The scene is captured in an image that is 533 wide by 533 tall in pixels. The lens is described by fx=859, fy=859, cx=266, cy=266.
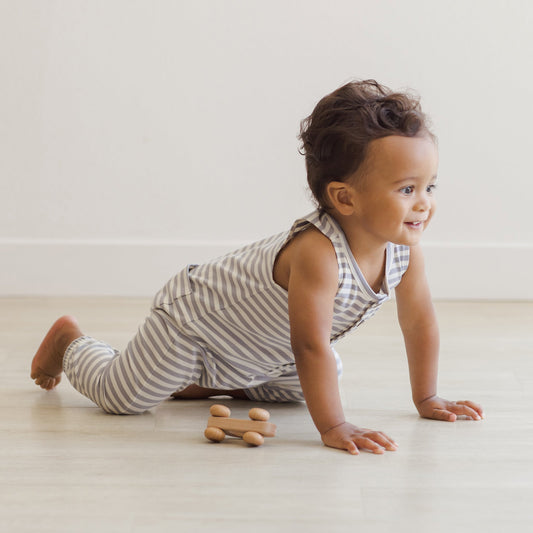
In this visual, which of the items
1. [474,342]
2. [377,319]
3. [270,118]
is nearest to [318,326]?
[474,342]

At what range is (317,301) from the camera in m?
1.00

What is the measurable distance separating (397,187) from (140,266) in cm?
109

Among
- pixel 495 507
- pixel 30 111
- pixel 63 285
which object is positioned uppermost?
pixel 30 111

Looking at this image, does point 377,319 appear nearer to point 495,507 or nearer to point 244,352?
point 244,352

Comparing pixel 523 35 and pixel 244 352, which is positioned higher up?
pixel 523 35

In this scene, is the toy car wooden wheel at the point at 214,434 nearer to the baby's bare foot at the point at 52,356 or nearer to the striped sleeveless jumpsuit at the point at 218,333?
the striped sleeveless jumpsuit at the point at 218,333

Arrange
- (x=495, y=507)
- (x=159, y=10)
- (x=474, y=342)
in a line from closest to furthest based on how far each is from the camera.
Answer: (x=495, y=507) → (x=474, y=342) → (x=159, y=10)

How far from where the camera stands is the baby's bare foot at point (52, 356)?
126 centimetres

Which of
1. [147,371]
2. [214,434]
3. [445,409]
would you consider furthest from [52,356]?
[445,409]

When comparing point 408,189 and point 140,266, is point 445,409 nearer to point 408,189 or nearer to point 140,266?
point 408,189

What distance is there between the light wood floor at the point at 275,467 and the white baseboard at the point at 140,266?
0.60 metres

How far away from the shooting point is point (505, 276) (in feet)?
6.53

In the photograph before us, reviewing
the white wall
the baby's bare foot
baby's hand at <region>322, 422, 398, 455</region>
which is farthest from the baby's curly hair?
the white wall

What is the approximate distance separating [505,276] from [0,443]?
1311 millimetres
